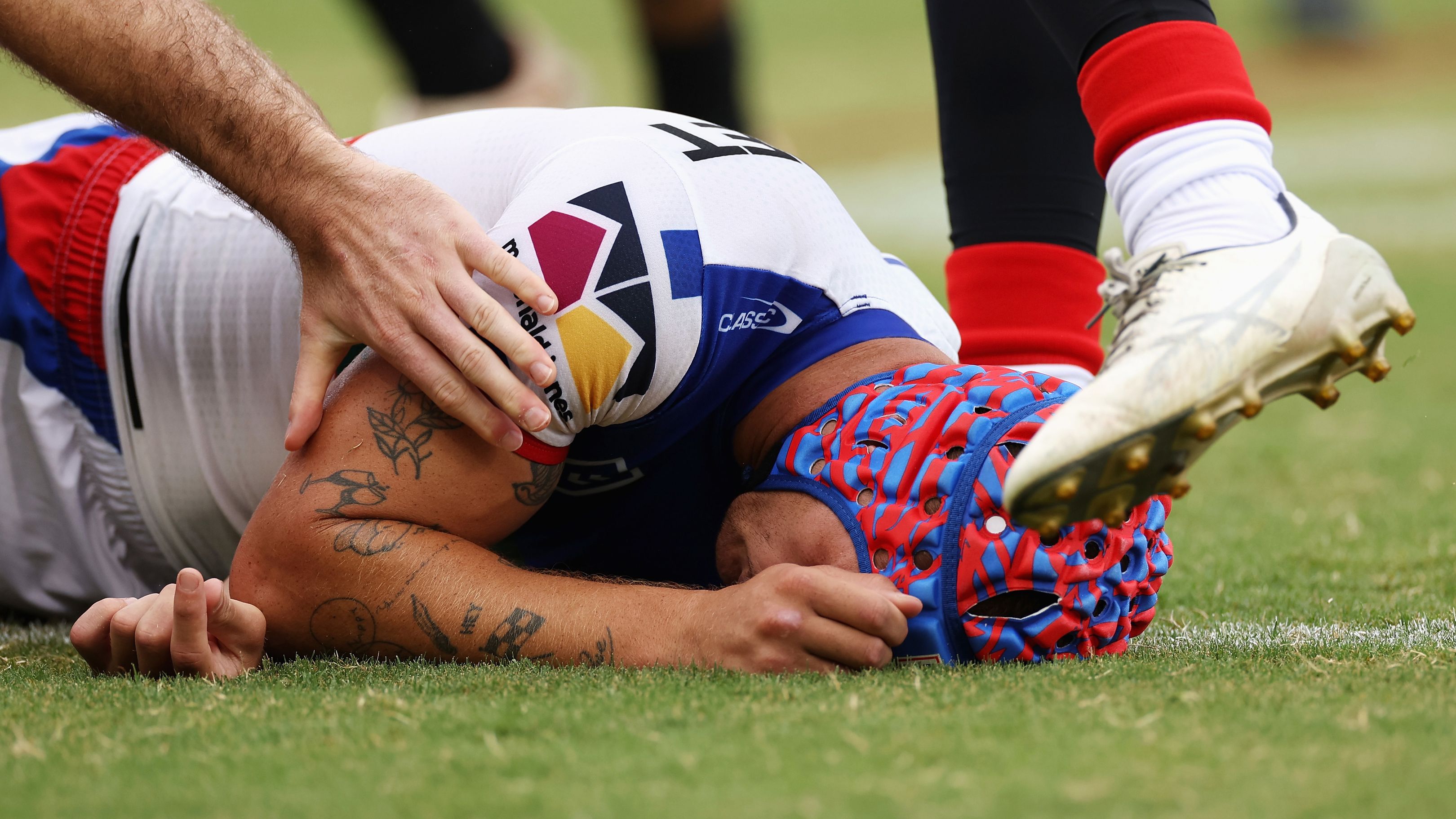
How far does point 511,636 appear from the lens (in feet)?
4.45

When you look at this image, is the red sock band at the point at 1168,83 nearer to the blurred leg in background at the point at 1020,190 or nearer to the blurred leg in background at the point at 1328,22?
the blurred leg in background at the point at 1020,190

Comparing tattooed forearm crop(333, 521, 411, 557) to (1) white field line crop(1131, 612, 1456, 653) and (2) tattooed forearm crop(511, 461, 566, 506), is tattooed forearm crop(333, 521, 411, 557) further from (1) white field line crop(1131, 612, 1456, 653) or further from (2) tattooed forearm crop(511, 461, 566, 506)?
(1) white field line crop(1131, 612, 1456, 653)

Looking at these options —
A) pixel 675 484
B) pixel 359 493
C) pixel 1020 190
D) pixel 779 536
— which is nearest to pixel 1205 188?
pixel 779 536

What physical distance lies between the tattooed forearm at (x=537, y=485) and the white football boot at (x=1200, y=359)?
0.51m

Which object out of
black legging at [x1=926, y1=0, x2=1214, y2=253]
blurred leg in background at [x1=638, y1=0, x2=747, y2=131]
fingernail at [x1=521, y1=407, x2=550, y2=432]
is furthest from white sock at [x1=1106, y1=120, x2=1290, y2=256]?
blurred leg in background at [x1=638, y1=0, x2=747, y2=131]

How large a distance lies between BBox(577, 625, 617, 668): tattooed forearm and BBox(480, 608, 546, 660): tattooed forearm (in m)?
0.05

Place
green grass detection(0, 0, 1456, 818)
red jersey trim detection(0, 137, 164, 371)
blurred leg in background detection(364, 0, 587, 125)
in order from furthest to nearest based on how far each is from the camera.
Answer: blurred leg in background detection(364, 0, 587, 125) → red jersey trim detection(0, 137, 164, 371) → green grass detection(0, 0, 1456, 818)

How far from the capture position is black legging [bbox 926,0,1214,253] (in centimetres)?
196

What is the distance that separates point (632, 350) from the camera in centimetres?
136

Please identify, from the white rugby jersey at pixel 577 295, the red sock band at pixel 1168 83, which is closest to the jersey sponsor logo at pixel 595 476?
the white rugby jersey at pixel 577 295

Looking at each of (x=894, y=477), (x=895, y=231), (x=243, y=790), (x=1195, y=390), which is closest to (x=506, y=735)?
(x=243, y=790)

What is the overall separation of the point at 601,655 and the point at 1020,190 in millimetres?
1025

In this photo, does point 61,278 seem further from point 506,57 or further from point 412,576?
point 506,57

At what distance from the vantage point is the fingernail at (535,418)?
132cm
